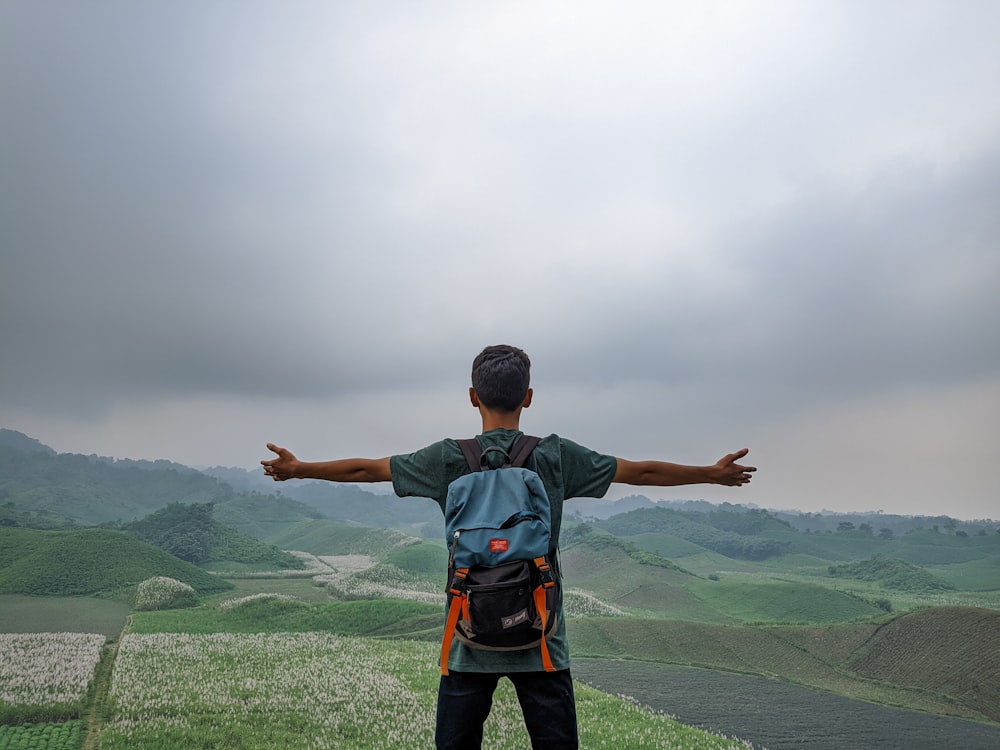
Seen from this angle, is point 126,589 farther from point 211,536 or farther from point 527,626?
point 527,626

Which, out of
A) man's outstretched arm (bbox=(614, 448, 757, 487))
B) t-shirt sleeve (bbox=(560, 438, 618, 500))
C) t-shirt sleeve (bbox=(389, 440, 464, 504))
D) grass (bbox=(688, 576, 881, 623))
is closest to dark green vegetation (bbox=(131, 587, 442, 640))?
grass (bbox=(688, 576, 881, 623))

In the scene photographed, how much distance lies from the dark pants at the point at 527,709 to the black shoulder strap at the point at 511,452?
1119 mm

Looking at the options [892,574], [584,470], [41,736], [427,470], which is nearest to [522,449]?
[584,470]

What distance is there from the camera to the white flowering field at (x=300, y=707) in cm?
948

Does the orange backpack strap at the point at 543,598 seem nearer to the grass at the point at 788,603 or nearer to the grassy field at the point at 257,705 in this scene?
the grassy field at the point at 257,705

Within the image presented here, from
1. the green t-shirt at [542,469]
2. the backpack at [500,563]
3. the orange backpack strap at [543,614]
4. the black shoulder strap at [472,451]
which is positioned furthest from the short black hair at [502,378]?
the orange backpack strap at [543,614]

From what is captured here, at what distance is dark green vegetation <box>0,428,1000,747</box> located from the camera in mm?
18109

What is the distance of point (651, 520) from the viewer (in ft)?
232

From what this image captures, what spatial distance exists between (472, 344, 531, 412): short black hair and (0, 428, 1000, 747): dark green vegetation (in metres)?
10.9

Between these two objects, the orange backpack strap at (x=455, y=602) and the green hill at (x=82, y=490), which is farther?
the green hill at (x=82, y=490)

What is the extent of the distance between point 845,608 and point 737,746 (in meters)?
22.4

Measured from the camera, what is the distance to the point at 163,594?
77.0ft

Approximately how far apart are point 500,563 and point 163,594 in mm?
24157

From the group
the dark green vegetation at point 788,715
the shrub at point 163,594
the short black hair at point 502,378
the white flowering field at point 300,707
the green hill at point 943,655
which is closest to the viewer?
the short black hair at point 502,378
